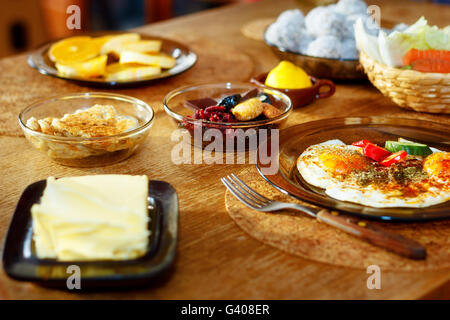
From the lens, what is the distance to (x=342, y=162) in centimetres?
125

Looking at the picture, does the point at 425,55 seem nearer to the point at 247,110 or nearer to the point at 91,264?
the point at 247,110

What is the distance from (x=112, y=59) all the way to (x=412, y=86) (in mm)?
1088

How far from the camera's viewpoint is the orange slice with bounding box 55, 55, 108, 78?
1771 mm

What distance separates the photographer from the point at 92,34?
2227 mm

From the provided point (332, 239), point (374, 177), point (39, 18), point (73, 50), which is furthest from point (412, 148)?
point (39, 18)

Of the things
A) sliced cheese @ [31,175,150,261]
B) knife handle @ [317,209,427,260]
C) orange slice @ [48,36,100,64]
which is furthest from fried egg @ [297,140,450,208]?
orange slice @ [48,36,100,64]

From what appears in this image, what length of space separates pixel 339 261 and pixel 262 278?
0.50ft

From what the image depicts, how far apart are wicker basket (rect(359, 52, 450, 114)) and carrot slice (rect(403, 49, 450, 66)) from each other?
90 mm

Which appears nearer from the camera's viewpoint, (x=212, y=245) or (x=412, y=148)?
(x=212, y=245)

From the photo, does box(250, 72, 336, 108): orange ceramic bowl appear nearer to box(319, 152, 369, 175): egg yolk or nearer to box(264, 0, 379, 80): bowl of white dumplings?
box(264, 0, 379, 80): bowl of white dumplings

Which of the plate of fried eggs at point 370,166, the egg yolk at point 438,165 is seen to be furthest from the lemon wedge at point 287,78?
the egg yolk at point 438,165

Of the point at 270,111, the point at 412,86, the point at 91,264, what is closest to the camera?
the point at 91,264

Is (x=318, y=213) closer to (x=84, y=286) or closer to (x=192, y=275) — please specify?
(x=192, y=275)

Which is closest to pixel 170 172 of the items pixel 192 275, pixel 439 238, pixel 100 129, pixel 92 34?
pixel 100 129
